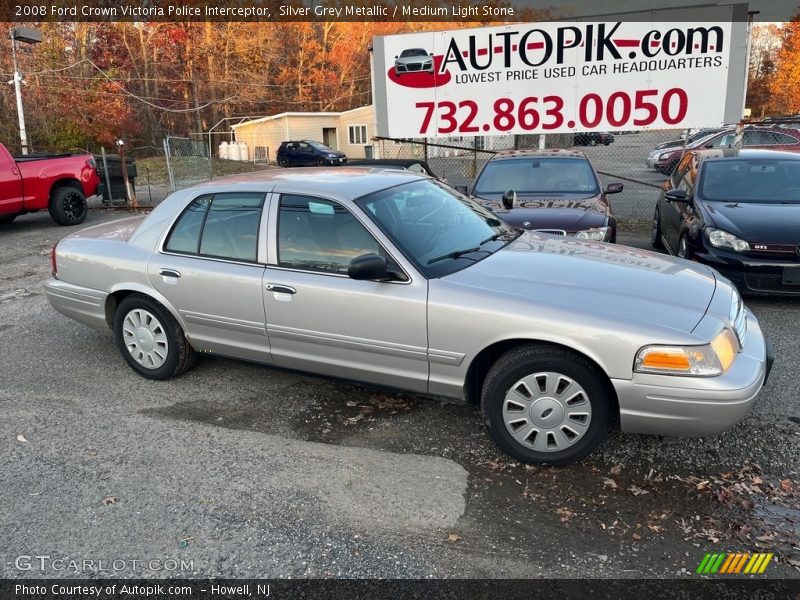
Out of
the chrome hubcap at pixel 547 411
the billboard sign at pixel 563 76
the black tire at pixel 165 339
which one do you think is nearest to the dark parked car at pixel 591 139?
the billboard sign at pixel 563 76

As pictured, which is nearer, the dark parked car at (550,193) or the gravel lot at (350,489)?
the gravel lot at (350,489)

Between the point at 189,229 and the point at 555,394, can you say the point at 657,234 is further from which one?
the point at 189,229

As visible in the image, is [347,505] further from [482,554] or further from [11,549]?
[11,549]

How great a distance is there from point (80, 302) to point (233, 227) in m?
1.63

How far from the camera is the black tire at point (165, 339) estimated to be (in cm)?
452

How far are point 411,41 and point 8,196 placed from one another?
7.86 meters

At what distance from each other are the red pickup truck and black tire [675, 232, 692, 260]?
10864 mm

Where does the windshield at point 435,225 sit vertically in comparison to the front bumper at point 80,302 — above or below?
above

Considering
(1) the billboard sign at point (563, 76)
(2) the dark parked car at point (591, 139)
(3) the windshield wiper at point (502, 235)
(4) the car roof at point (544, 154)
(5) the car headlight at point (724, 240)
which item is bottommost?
(5) the car headlight at point (724, 240)

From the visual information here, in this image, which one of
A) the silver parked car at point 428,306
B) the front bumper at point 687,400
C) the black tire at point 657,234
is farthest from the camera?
the black tire at point 657,234

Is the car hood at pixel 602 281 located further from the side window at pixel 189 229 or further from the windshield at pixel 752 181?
the windshield at pixel 752 181

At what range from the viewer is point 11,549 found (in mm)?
2838

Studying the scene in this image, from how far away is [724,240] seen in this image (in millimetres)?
6027

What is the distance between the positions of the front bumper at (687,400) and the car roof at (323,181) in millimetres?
2022
